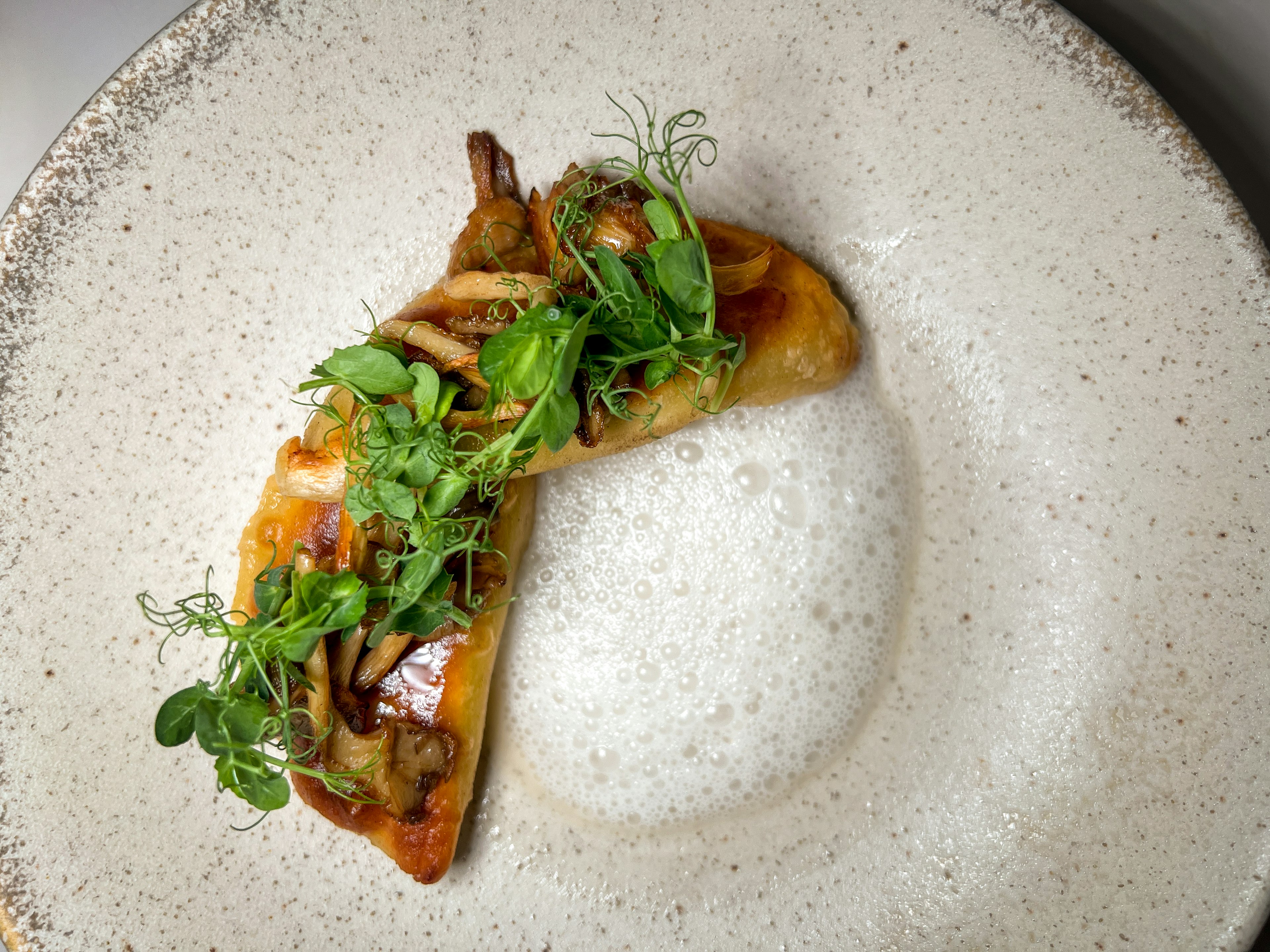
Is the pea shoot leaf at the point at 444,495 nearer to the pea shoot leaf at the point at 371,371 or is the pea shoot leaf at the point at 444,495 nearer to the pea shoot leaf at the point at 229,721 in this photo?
the pea shoot leaf at the point at 371,371

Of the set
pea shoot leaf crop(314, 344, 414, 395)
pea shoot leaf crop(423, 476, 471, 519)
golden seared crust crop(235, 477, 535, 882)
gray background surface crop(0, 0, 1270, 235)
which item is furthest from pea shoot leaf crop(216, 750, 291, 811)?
gray background surface crop(0, 0, 1270, 235)

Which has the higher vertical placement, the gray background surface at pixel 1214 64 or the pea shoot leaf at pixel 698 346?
the gray background surface at pixel 1214 64

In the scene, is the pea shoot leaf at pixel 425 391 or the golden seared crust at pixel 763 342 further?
the golden seared crust at pixel 763 342

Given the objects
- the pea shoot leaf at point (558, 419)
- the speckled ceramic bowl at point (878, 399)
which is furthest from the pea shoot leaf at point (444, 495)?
the speckled ceramic bowl at point (878, 399)

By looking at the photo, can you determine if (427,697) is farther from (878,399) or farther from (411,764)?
(878,399)

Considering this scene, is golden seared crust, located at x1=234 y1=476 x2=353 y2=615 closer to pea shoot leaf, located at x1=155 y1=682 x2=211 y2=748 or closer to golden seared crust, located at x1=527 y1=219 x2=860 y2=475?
pea shoot leaf, located at x1=155 y1=682 x2=211 y2=748

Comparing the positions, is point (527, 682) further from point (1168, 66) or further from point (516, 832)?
point (1168, 66)
